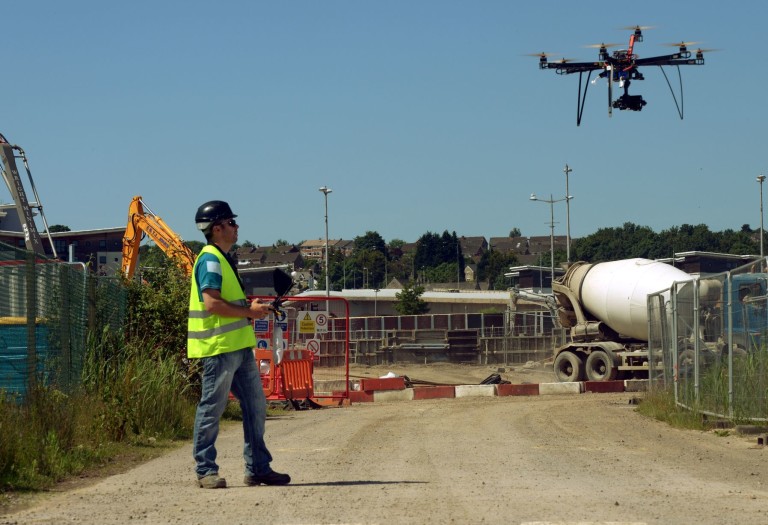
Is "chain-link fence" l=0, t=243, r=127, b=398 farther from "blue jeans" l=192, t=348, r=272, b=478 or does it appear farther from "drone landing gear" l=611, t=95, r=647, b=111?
"drone landing gear" l=611, t=95, r=647, b=111

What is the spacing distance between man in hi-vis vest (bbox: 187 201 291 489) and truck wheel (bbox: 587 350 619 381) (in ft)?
75.3

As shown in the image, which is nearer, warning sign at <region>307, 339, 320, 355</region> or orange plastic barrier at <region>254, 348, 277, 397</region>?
orange plastic barrier at <region>254, 348, 277, 397</region>

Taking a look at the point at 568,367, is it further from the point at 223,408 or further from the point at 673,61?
the point at 223,408

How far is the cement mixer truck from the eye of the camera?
30.0 meters

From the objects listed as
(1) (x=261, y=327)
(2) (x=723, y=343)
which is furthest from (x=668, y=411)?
(1) (x=261, y=327)

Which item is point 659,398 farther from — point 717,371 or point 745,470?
point 745,470

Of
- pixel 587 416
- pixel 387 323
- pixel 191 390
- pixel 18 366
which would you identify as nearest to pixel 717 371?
pixel 587 416

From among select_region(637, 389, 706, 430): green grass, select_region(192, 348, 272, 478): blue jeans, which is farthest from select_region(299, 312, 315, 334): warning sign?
select_region(192, 348, 272, 478): blue jeans

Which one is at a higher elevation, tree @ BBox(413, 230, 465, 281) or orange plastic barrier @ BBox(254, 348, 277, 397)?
tree @ BBox(413, 230, 465, 281)

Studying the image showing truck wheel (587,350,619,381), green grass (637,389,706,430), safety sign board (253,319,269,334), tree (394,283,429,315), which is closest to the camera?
green grass (637,389,706,430)

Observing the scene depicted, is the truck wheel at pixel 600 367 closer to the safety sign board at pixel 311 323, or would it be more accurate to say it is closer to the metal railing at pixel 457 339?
the safety sign board at pixel 311 323

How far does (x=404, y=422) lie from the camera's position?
626 inches

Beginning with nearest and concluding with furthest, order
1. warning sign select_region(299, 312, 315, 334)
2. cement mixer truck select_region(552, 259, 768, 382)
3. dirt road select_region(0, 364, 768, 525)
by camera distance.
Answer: dirt road select_region(0, 364, 768, 525) < warning sign select_region(299, 312, 315, 334) < cement mixer truck select_region(552, 259, 768, 382)

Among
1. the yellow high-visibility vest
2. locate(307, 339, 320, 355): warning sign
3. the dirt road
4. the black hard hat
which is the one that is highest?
the black hard hat
